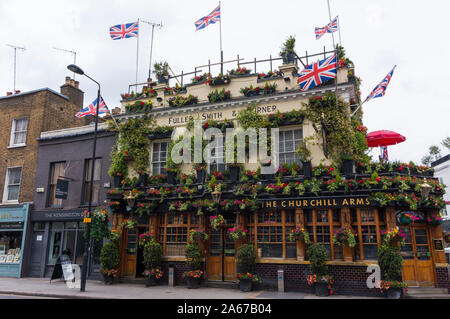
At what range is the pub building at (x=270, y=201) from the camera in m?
13.6

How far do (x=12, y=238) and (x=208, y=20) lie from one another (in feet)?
55.5

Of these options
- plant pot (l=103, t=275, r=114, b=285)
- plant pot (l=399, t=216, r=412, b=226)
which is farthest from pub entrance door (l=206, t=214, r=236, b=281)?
plant pot (l=399, t=216, r=412, b=226)

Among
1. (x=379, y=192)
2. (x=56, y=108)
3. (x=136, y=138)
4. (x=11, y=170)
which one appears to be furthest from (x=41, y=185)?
(x=379, y=192)

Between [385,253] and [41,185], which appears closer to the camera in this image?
[385,253]

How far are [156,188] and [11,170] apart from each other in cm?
1120

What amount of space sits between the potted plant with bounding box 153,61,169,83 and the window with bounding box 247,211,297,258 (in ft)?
30.5

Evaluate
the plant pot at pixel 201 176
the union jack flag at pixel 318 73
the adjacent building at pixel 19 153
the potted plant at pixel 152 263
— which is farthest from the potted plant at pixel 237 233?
the adjacent building at pixel 19 153

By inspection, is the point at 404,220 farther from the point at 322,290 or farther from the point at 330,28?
the point at 330,28

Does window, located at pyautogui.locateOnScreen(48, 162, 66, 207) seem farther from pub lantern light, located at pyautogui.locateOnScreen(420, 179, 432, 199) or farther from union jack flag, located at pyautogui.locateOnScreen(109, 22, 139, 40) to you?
pub lantern light, located at pyautogui.locateOnScreen(420, 179, 432, 199)

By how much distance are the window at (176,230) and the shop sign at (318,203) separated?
12.5 ft

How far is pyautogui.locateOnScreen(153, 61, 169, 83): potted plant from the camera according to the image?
19453mm

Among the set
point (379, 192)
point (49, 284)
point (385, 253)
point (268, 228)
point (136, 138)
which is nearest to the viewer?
point (385, 253)

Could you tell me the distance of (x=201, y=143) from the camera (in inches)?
677

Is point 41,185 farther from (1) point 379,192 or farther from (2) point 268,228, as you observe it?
(1) point 379,192
